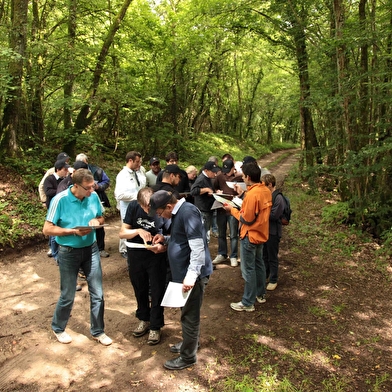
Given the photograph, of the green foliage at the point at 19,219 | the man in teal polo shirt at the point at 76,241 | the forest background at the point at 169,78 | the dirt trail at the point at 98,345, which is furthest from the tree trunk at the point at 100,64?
the man in teal polo shirt at the point at 76,241

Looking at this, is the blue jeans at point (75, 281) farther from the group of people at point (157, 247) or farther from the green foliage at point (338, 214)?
the green foliage at point (338, 214)

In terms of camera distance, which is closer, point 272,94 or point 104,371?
point 104,371

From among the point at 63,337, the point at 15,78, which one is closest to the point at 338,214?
the point at 63,337

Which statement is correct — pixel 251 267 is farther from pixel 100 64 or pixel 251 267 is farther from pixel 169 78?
pixel 169 78

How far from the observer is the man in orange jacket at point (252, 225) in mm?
4586

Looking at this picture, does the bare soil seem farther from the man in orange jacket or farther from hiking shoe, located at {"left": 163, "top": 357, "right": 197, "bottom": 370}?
the man in orange jacket

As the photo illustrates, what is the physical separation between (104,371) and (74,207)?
1.97 m

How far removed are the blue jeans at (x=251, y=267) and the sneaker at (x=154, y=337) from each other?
1.54m

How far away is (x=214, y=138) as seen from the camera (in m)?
26.8

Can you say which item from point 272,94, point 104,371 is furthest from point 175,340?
point 272,94

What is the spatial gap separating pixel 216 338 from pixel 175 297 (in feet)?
4.80

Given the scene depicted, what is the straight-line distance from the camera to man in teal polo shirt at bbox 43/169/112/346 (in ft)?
12.3

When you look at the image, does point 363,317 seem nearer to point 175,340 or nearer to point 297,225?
point 175,340

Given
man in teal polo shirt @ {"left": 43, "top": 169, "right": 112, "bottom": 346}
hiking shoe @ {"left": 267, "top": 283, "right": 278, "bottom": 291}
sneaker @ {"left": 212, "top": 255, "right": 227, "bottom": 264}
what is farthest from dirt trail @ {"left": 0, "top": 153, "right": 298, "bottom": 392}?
sneaker @ {"left": 212, "top": 255, "right": 227, "bottom": 264}
